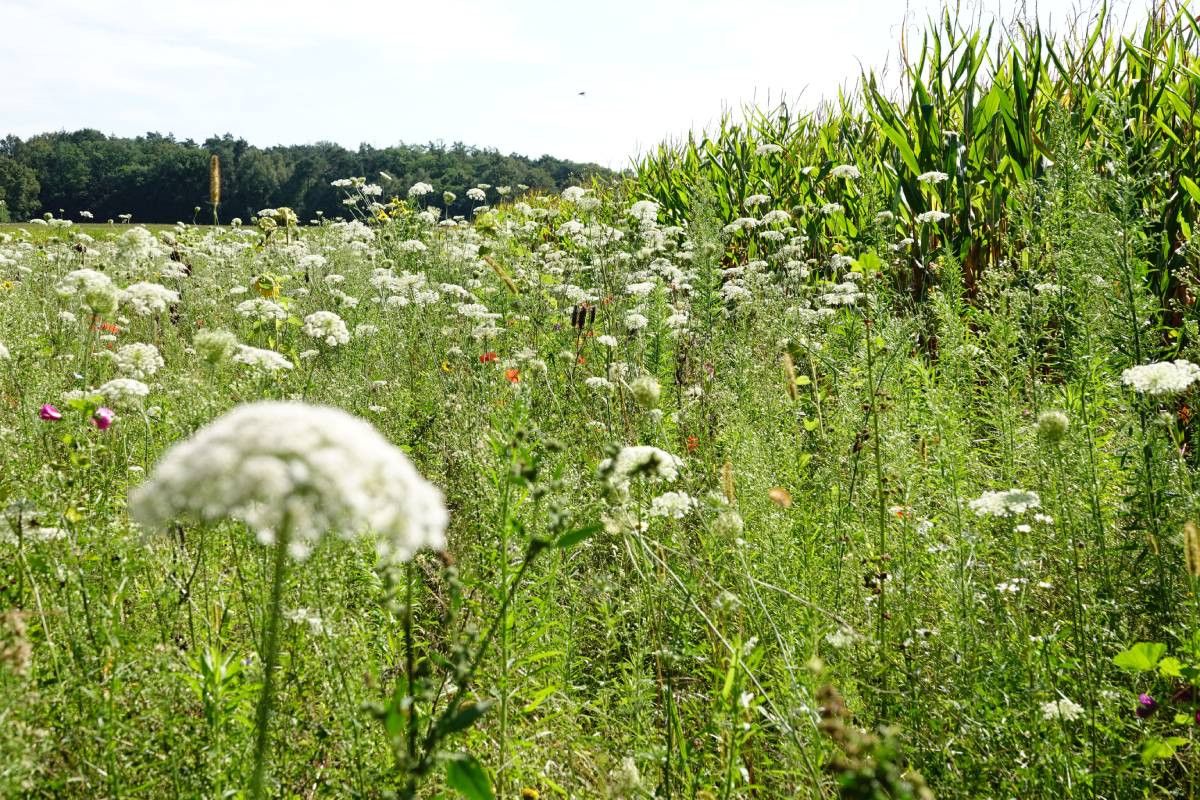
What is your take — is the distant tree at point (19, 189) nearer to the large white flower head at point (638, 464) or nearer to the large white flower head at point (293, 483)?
the large white flower head at point (638, 464)

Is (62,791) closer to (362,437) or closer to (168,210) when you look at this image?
(362,437)

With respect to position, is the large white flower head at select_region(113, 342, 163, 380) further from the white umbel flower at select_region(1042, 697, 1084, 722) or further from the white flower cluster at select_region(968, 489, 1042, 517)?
the white umbel flower at select_region(1042, 697, 1084, 722)

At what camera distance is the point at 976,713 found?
7.77ft

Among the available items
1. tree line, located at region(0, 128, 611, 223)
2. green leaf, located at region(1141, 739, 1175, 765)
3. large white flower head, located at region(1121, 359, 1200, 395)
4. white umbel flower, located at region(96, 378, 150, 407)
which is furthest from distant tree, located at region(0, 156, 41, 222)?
green leaf, located at region(1141, 739, 1175, 765)

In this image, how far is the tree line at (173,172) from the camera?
31703 millimetres

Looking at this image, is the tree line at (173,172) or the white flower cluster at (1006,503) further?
the tree line at (173,172)

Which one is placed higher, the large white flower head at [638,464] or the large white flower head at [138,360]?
the large white flower head at [138,360]

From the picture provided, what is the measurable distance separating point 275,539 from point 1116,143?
355 centimetres

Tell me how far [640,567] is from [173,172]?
41910 millimetres

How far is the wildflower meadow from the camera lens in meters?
Answer: 1.71

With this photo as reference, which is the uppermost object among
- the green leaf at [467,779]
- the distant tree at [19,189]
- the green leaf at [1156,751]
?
the distant tree at [19,189]

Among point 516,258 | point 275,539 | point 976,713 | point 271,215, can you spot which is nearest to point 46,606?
point 275,539

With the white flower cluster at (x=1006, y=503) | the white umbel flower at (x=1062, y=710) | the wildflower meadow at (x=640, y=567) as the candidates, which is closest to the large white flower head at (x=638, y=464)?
the wildflower meadow at (x=640, y=567)

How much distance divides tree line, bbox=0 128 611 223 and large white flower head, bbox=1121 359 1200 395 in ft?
94.9
